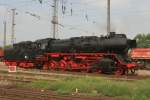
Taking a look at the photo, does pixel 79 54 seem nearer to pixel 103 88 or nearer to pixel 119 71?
pixel 119 71

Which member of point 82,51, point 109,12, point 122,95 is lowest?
point 122,95

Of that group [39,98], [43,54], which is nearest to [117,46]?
[43,54]

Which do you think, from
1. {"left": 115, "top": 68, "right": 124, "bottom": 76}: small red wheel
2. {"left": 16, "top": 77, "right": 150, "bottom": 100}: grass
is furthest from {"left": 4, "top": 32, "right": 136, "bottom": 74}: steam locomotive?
{"left": 16, "top": 77, "right": 150, "bottom": 100}: grass

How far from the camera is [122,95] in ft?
55.6

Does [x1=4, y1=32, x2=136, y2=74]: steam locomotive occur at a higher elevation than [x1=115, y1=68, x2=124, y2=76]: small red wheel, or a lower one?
higher

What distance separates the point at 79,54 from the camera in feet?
105

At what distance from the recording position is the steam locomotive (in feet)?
97.9

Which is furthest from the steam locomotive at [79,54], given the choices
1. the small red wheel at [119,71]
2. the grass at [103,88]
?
the grass at [103,88]

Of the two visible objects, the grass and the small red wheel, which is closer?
the grass

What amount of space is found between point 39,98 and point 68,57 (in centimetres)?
1765

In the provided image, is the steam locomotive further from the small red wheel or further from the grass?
the grass

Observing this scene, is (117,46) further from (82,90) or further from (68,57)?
(82,90)

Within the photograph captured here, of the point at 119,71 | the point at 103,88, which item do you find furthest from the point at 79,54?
the point at 103,88

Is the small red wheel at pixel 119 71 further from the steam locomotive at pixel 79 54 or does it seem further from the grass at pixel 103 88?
the grass at pixel 103 88
